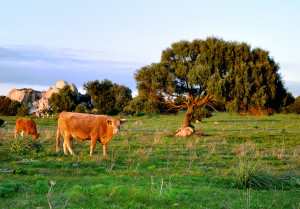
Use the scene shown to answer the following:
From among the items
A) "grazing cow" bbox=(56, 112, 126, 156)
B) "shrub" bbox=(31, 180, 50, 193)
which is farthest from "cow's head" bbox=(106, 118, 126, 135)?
"shrub" bbox=(31, 180, 50, 193)

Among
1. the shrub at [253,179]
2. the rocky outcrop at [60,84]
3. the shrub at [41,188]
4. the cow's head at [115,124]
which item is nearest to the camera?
the shrub at [41,188]

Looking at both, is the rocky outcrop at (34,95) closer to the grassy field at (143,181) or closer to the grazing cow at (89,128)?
the grassy field at (143,181)

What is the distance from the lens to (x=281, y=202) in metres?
8.05

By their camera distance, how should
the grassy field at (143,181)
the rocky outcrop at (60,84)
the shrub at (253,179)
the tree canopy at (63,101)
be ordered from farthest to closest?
1. the rocky outcrop at (60,84)
2. the tree canopy at (63,101)
3. the shrub at (253,179)
4. the grassy field at (143,181)

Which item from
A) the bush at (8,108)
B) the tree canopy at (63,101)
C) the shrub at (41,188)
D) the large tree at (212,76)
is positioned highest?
the large tree at (212,76)

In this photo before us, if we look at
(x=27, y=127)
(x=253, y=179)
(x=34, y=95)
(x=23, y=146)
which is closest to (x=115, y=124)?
(x=23, y=146)

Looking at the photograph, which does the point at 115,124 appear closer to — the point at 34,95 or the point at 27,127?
the point at 27,127

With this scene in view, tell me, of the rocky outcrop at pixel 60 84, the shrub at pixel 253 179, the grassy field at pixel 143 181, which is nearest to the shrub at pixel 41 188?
the grassy field at pixel 143 181

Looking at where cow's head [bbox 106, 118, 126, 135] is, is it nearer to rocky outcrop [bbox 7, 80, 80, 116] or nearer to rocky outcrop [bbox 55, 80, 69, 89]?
rocky outcrop [bbox 7, 80, 80, 116]

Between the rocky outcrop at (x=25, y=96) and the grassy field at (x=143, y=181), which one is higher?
the rocky outcrop at (x=25, y=96)

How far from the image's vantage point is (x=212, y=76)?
23891mm

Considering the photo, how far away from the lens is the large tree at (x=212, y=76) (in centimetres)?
2384

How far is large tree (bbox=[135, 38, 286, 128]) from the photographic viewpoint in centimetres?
2384

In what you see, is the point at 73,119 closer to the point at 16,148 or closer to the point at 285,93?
the point at 16,148
